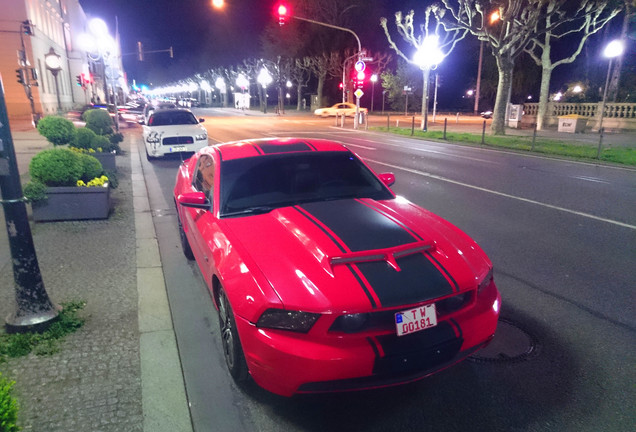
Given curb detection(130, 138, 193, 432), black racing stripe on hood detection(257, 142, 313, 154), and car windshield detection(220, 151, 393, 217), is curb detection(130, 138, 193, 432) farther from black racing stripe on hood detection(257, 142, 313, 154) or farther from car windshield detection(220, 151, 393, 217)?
→ black racing stripe on hood detection(257, 142, 313, 154)

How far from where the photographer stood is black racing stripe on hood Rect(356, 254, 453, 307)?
2.72 m

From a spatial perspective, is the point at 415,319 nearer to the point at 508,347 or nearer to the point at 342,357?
the point at 342,357

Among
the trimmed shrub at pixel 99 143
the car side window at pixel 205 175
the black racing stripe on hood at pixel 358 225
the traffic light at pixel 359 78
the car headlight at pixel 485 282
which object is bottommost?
the car headlight at pixel 485 282

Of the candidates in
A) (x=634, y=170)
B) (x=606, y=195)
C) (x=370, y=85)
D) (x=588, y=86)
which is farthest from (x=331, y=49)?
(x=606, y=195)

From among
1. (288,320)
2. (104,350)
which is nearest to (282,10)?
(104,350)

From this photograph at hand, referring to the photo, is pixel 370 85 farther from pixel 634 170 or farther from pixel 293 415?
pixel 293 415

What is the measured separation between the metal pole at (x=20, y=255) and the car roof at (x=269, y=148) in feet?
5.58

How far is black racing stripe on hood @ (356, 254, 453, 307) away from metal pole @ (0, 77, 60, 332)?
275cm

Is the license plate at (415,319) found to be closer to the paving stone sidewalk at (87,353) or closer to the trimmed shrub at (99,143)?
the paving stone sidewalk at (87,353)

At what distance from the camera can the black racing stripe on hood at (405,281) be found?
272cm

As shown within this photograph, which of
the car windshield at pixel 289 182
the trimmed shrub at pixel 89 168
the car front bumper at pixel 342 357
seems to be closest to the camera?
the car front bumper at pixel 342 357

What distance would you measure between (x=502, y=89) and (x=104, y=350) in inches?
979

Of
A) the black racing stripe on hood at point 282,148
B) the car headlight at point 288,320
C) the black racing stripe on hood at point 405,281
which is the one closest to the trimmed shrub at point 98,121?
the black racing stripe on hood at point 282,148

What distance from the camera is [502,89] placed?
960 inches
